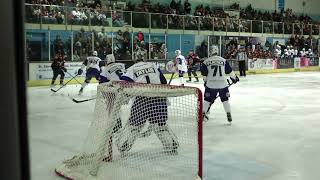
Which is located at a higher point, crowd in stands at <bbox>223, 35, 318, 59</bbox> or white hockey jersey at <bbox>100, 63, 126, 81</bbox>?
crowd in stands at <bbox>223, 35, 318, 59</bbox>

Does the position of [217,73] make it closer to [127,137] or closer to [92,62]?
[127,137]

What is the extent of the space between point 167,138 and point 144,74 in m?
1.06

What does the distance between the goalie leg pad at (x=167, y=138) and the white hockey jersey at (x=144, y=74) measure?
2.74 feet

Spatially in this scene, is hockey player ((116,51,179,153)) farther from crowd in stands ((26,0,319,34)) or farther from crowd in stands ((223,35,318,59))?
crowd in stands ((223,35,318,59))

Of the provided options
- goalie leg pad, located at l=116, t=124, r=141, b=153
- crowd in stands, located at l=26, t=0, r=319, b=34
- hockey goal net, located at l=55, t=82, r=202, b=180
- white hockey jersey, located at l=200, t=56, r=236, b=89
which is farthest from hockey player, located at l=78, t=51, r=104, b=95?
goalie leg pad, located at l=116, t=124, r=141, b=153

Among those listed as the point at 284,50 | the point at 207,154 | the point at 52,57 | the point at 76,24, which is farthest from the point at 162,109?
the point at 284,50

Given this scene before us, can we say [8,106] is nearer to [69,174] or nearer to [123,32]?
[69,174]

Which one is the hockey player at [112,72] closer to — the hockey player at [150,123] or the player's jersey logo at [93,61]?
the hockey player at [150,123]

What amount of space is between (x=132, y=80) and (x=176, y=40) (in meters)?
15.9

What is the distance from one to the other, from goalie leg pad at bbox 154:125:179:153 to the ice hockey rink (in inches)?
16.5

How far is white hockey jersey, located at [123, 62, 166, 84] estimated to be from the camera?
5.33m

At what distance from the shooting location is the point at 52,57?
15.8 m

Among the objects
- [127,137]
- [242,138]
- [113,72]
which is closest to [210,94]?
[242,138]

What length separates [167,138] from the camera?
4559mm
